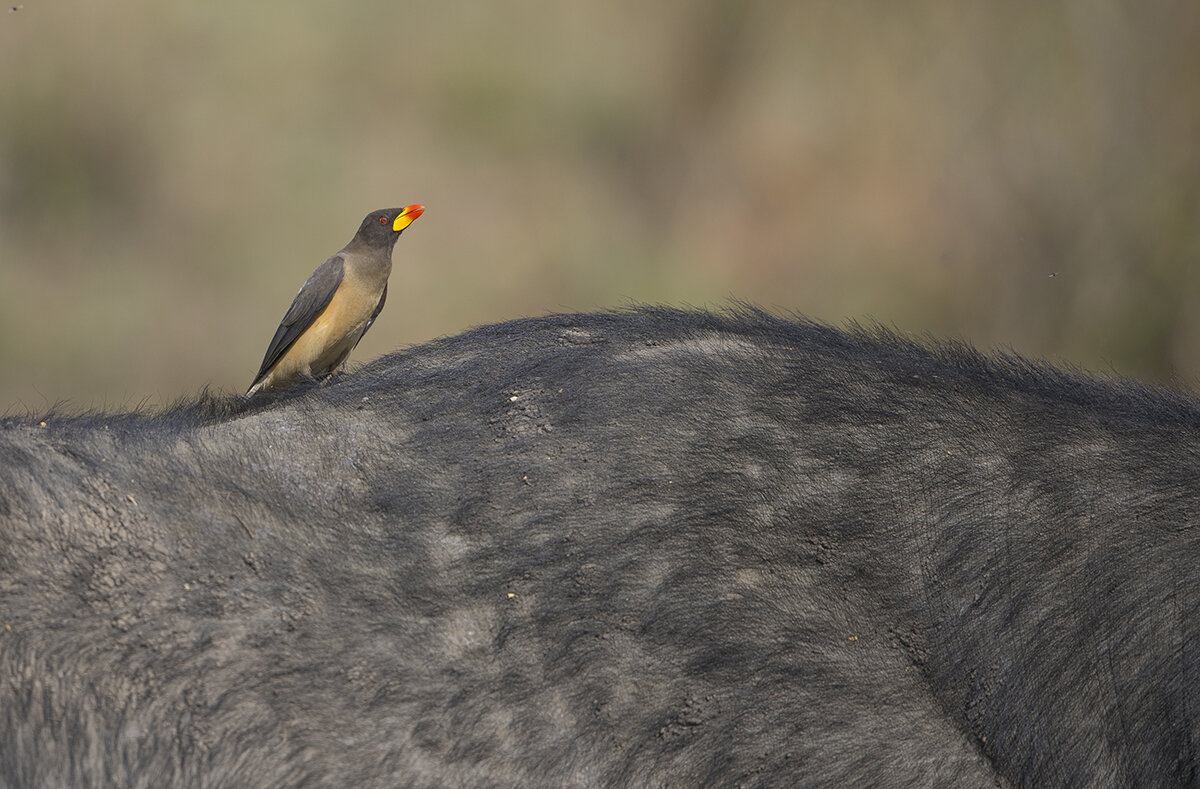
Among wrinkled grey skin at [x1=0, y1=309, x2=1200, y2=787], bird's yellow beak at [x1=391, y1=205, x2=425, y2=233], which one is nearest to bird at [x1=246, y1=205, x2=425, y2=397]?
bird's yellow beak at [x1=391, y1=205, x2=425, y2=233]

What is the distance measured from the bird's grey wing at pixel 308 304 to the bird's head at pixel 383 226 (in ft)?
0.75

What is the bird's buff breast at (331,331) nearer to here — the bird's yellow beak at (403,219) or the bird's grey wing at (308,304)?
the bird's grey wing at (308,304)

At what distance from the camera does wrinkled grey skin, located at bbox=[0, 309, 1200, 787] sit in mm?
2338

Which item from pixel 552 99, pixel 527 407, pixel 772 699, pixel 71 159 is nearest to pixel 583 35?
pixel 552 99

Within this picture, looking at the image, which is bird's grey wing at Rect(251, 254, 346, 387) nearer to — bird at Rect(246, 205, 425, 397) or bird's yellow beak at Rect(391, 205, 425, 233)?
bird at Rect(246, 205, 425, 397)

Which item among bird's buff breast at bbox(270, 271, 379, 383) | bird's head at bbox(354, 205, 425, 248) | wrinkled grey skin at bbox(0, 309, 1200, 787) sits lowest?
wrinkled grey skin at bbox(0, 309, 1200, 787)

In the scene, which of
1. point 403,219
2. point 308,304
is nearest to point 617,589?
point 308,304

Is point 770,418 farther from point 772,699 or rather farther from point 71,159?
point 71,159

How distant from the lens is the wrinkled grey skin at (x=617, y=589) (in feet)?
7.67

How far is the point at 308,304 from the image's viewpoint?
5.06 m

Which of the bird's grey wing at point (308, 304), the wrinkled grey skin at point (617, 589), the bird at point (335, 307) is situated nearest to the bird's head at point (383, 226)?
the bird at point (335, 307)

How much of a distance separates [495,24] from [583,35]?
2.27 ft

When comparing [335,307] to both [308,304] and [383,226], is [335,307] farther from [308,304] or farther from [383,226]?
[383,226]

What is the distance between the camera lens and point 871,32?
9.09 m
